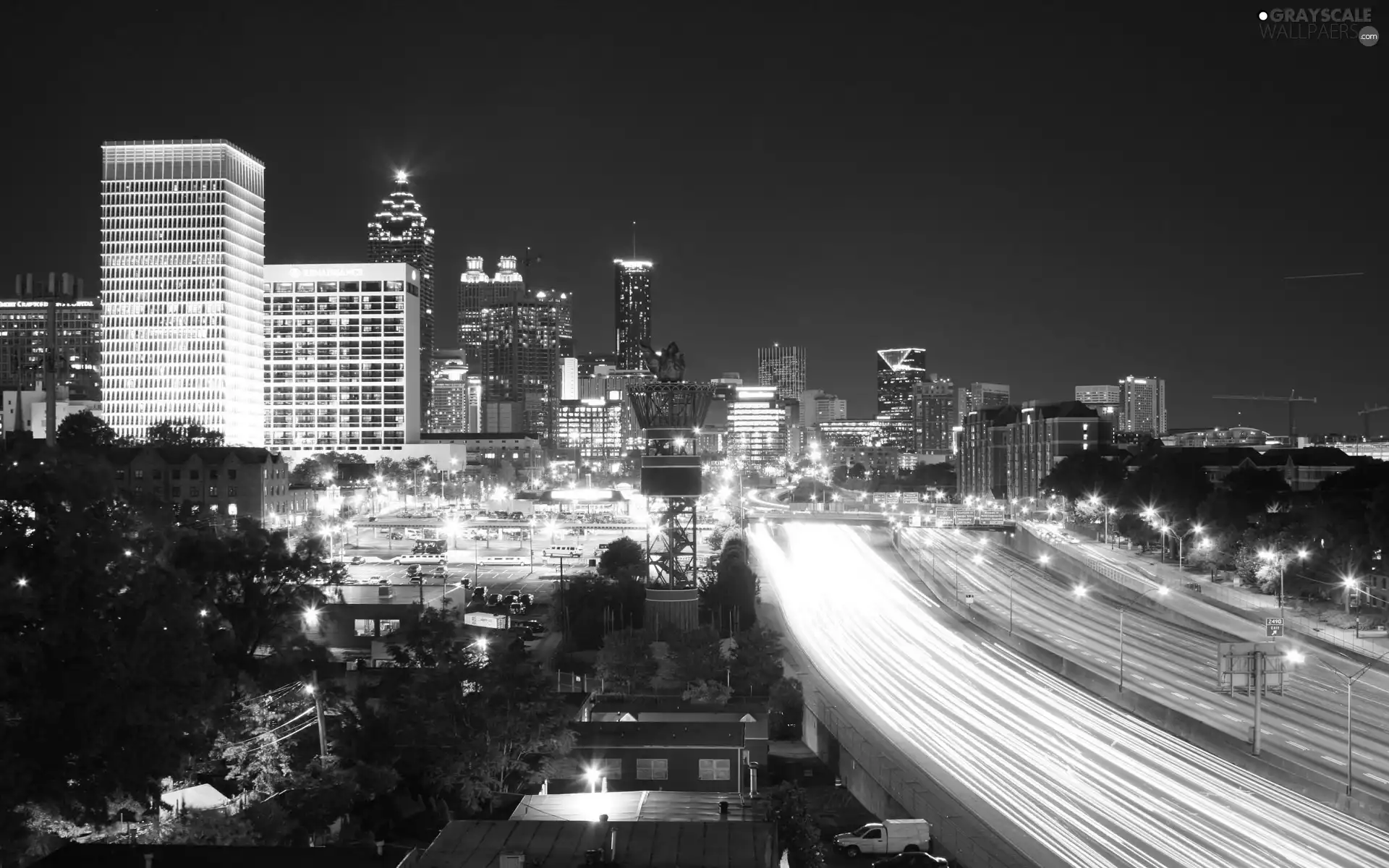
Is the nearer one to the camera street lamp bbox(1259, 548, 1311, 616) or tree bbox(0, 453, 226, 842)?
tree bbox(0, 453, 226, 842)

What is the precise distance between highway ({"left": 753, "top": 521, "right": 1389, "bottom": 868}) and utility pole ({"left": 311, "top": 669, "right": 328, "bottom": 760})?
17920mm

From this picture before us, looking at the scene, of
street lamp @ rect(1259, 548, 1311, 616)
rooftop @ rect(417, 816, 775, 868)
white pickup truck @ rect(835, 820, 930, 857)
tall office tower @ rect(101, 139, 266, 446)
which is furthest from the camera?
tall office tower @ rect(101, 139, 266, 446)

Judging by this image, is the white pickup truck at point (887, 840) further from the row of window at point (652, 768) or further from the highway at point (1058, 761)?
the row of window at point (652, 768)

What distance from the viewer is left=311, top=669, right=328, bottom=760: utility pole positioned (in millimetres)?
29766

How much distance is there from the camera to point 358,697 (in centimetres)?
3216

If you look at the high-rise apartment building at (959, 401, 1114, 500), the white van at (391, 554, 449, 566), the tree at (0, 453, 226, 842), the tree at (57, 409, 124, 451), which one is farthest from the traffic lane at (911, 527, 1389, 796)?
the tree at (57, 409, 124, 451)

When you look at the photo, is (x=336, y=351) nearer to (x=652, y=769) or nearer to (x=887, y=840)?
(x=652, y=769)

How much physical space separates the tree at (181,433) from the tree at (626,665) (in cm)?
9704

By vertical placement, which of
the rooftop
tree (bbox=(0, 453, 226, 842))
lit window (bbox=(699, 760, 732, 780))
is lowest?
lit window (bbox=(699, 760, 732, 780))

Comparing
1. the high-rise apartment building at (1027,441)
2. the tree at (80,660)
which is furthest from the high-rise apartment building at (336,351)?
the tree at (80,660)

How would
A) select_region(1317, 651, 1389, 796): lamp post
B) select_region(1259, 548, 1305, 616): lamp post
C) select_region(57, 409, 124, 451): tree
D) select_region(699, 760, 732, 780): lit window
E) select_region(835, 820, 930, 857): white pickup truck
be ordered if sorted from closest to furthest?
select_region(835, 820, 930, 857): white pickup truck → select_region(1317, 651, 1389, 796): lamp post → select_region(699, 760, 732, 780): lit window → select_region(1259, 548, 1305, 616): lamp post → select_region(57, 409, 124, 451): tree

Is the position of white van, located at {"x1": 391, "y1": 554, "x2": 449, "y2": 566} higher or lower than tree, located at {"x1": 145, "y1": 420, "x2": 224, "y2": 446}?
lower

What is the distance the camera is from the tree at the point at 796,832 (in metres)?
26.1

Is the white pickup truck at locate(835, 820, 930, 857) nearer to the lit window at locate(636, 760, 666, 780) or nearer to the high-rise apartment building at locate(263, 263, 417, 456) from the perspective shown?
the lit window at locate(636, 760, 666, 780)
